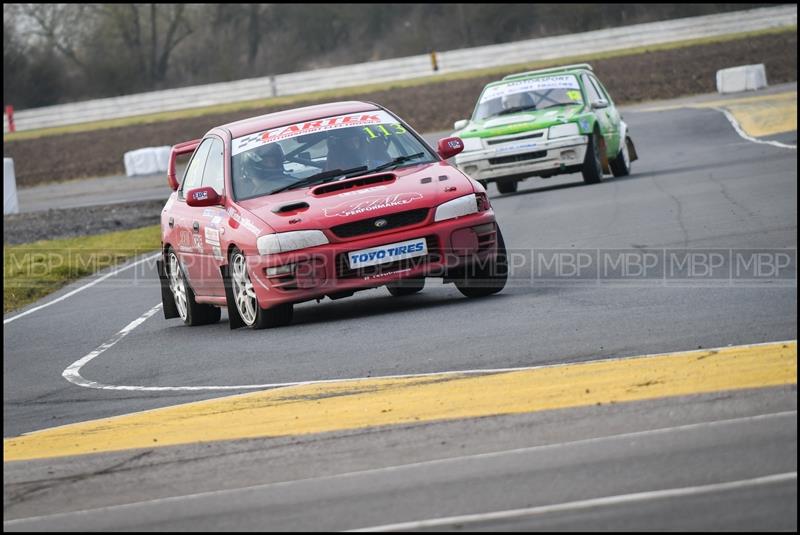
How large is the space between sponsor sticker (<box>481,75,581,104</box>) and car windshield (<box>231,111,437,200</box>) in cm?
962

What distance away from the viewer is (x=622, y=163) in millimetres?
22078

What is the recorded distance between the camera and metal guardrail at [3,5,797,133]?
56.1 metres

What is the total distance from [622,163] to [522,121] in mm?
2093

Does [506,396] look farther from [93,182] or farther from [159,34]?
[159,34]

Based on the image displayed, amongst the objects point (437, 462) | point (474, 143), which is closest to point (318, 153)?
point (437, 462)

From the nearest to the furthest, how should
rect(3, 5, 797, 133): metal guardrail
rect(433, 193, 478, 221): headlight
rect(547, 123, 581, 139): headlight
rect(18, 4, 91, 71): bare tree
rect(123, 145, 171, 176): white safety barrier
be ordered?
rect(433, 193, 478, 221): headlight < rect(547, 123, 581, 139): headlight < rect(123, 145, 171, 176): white safety barrier < rect(3, 5, 797, 133): metal guardrail < rect(18, 4, 91, 71): bare tree

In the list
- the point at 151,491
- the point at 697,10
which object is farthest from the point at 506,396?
the point at 697,10

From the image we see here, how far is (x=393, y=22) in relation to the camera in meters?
85.1

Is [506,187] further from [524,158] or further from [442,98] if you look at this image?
[442,98]

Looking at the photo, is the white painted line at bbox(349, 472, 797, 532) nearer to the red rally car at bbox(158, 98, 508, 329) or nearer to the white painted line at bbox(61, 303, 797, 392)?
the white painted line at bbox(61, 303, 797, 392)

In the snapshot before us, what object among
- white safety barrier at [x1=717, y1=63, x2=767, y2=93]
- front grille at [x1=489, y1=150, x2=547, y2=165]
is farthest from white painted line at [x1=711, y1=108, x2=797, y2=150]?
white safety barrier at [x1=717, y1=63, x2=767, y2=93]

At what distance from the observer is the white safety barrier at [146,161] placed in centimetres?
4238

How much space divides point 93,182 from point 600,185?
76.7 ft

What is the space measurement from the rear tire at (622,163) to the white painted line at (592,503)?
16.9 meters
